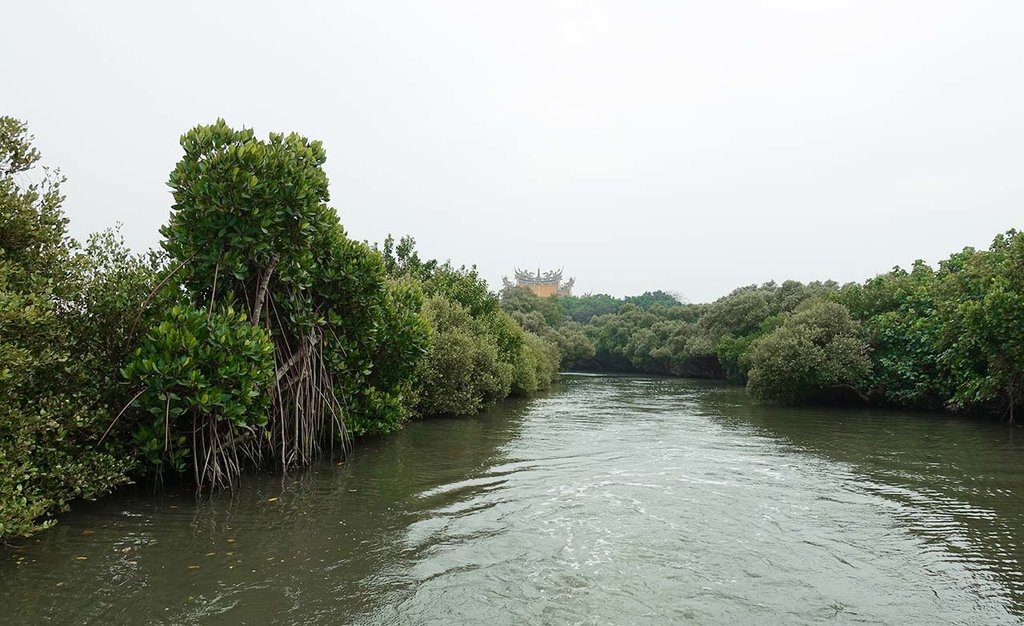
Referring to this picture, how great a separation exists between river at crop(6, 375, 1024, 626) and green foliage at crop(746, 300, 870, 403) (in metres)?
12.7

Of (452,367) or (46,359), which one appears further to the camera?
(452,367)

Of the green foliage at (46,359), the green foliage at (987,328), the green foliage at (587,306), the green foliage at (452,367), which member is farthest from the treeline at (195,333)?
the green foliage at (587,306)

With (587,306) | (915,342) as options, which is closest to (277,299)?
(915,342)

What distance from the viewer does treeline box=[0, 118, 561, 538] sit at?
8.99 meters

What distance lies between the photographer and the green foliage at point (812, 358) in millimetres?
28844

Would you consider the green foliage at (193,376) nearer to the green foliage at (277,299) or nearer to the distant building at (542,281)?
the green foliage at (277,299)

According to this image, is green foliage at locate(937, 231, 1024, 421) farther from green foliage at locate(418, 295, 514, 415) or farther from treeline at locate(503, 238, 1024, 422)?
green foliage at locate(418, 295, 514, 415)

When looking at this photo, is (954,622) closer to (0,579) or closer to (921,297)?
(0,579)

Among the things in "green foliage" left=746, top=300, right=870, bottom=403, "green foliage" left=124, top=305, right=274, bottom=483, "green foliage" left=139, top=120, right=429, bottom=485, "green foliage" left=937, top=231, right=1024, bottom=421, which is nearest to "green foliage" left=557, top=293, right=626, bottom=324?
"green foliage" left=746, top=300, right=870, bottom=403

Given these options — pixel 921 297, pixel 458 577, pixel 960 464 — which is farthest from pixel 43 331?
pixel 921 297

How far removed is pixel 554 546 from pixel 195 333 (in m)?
6.61

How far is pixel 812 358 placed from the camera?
94.9 ft

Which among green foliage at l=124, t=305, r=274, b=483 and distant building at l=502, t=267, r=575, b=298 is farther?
distant building at l=502, t=267, r=575, b=298

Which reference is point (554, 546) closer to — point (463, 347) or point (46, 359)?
point (46, 359)
